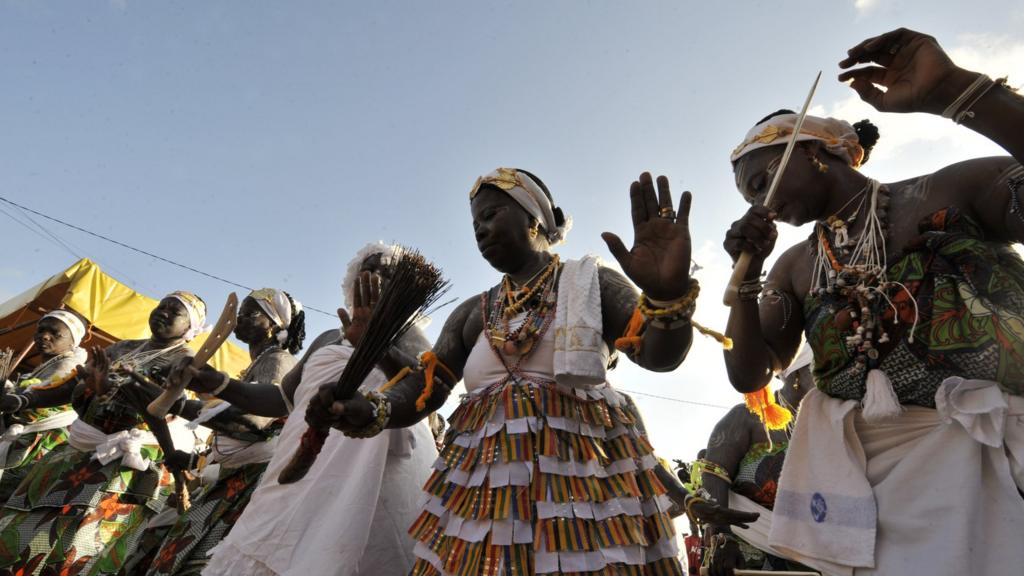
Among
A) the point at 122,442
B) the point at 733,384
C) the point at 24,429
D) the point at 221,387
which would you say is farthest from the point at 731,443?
the point at 24,429

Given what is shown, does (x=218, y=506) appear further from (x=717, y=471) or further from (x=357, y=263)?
(x=717, y=471)

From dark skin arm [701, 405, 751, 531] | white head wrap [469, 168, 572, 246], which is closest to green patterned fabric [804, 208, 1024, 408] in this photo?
white head wrap [469, 168, 572, 246]

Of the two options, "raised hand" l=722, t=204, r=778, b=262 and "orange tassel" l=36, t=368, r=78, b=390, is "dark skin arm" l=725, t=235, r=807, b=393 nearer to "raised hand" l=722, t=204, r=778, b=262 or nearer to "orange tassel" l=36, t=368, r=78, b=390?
"raised hand" l=722, t=204, r=778, b=262

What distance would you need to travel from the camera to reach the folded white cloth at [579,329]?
2.50m

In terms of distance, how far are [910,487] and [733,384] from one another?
2.26ft

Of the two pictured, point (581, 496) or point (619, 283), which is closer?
point (581, 496)

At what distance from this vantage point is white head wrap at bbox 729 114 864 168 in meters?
2.46

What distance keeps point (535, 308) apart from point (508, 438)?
0.61 meters

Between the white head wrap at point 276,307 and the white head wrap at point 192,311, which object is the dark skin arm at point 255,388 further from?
the white head wrap at point 192,311

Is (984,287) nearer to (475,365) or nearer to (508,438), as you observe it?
(508,438)

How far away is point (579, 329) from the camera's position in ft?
Answer: 8.46

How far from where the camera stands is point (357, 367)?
2686 millimetres

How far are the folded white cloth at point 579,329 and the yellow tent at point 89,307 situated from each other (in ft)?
40.3

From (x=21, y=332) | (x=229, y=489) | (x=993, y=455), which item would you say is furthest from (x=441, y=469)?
(x=21, y=332)
